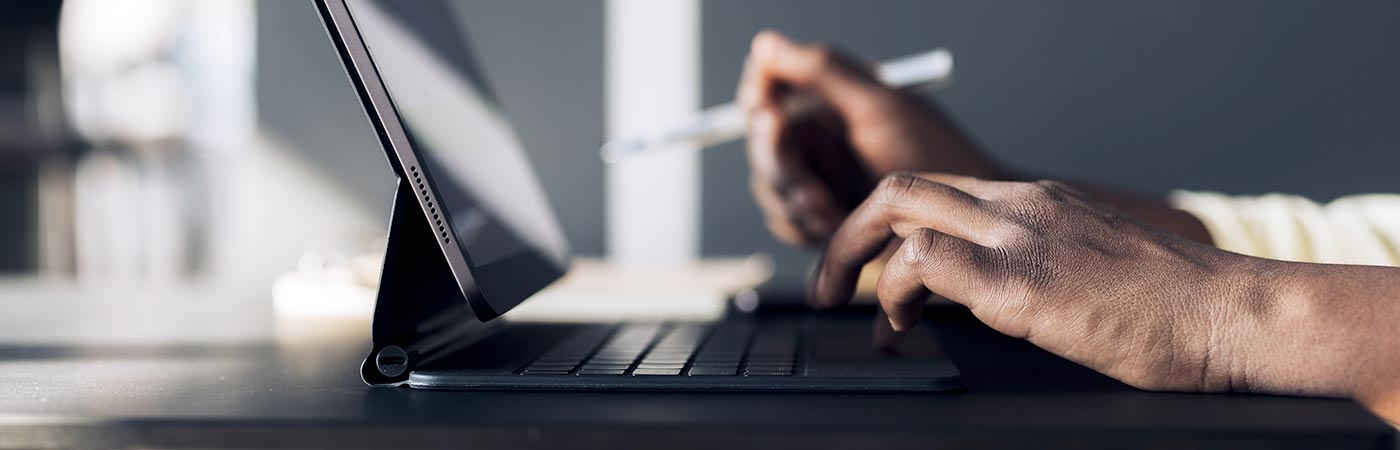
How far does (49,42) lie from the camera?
12.5 ft

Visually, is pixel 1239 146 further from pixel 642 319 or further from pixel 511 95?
pixel 642 319

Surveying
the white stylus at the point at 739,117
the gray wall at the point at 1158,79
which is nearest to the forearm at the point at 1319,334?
the white stylus at the point at 739,117

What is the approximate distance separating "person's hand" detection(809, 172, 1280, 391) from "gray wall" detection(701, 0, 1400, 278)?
1.43 m

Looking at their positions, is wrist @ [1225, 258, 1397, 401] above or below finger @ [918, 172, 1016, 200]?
below

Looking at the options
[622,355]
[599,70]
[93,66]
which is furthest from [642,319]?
[93,66]

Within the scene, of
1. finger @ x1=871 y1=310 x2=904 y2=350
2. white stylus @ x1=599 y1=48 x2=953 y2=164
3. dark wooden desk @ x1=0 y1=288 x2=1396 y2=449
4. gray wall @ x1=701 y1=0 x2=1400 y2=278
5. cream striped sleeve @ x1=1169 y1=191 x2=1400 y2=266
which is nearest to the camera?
dark wooden desk @ x1=0 y1=288 x2=1396 y2=449

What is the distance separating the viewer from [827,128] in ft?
4.43

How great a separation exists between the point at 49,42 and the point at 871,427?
4257mm

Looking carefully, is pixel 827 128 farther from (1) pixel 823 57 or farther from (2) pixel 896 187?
(2) pixel 896 187

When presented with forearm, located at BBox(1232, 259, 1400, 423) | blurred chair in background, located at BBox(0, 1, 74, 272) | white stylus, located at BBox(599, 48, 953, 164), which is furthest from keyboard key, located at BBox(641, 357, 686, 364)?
blurred chair in background, located at BBox(0, 1, 74, 272)

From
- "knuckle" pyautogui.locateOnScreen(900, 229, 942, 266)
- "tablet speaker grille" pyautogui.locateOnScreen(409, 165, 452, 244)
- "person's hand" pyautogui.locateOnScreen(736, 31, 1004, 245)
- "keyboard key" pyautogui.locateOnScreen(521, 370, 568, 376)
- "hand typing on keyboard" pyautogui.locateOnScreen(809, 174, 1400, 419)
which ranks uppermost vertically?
"person's hand" pyautogui.locateOnScreen(736, 31, 1004, 245)

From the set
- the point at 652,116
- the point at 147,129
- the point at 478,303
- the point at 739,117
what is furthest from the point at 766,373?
A: the point at 147,129

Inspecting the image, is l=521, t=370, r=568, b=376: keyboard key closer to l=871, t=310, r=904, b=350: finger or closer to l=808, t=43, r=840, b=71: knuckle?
l=871, t=310, r=904, b=350: finger

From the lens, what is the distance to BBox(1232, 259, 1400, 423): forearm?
1.41ft
